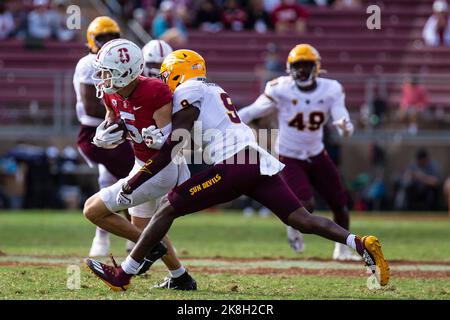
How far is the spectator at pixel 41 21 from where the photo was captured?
20906mm

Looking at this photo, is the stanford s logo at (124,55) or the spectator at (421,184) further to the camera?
the spectator at (421,184)

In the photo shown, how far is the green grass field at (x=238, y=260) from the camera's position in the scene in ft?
25.3

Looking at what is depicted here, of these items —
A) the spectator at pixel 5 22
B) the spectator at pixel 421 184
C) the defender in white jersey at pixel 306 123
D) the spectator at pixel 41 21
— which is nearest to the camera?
the defender in white jersey at pixel 306 123

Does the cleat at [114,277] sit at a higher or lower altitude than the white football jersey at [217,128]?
lower

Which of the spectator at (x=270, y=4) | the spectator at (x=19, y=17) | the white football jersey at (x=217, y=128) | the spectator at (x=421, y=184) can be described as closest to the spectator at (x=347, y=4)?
the spectator at (x=270, y=4)

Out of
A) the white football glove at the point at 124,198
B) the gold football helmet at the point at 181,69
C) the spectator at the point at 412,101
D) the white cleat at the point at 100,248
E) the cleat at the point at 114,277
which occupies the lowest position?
the spectator at the point at 412,101

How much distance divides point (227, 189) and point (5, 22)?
48.6 feet

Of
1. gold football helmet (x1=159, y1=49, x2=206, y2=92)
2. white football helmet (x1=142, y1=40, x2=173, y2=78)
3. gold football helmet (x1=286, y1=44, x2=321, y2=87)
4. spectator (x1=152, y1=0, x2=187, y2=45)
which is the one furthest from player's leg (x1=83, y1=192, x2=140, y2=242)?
spectator (x1=152, y1=0, x2=187, y2=45)

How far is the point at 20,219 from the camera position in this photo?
1603 cm

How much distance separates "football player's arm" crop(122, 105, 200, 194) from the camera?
738cm

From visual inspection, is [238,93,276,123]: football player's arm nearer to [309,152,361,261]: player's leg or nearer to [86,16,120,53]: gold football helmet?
[309,152,361,261]: player's leg

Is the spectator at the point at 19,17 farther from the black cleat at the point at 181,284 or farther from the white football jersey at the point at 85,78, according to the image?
the black cleat at the point at 181,284

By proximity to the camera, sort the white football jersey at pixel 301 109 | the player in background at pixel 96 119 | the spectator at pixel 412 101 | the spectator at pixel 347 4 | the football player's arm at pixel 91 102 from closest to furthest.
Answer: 1. the player in background at pixel 96 119
2. the football player's arm at pixel 91 102
3. the white football jersey at pixel 301 109
4. the spectator at pixel 412 101
5. the spectator at pixel 347 4

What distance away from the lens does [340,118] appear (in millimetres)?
10844
